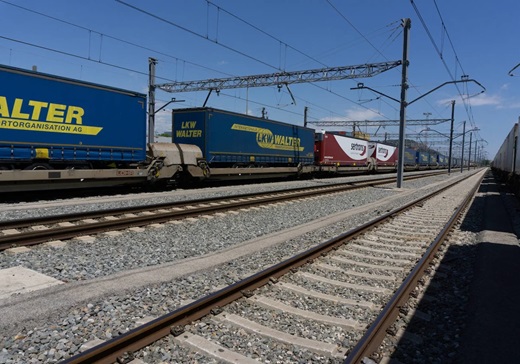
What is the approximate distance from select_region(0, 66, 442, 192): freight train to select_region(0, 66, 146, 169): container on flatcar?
3 cm

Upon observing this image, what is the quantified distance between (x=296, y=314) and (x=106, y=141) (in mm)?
12389

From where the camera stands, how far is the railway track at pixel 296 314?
3.31 meters

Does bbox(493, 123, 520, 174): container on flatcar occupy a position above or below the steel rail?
above

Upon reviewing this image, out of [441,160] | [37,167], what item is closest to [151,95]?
[37,167]

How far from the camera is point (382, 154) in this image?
44625mm

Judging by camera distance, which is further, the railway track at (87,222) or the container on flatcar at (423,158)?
the container on flatcar at (423,158)

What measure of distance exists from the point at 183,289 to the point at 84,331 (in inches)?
54.5

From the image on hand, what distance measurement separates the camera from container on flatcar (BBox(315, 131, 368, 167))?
3131 cm

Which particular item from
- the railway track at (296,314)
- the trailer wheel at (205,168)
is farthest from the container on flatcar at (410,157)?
the railway track at (296,314)

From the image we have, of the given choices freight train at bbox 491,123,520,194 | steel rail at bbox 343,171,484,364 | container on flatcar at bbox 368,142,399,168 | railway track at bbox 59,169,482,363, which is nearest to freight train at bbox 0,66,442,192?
railway track at bbox 59,169,482,363

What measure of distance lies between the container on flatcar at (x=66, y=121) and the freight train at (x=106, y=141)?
28 millimetres

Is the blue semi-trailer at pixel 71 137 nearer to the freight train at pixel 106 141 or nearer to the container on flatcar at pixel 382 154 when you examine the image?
the freight train at pixel 106 141

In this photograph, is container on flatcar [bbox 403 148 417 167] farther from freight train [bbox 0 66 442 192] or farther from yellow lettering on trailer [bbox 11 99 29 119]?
yellow lettering on trailer [bbox 11 99 29 119]

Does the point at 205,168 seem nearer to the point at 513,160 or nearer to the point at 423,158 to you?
the point at 513,160
